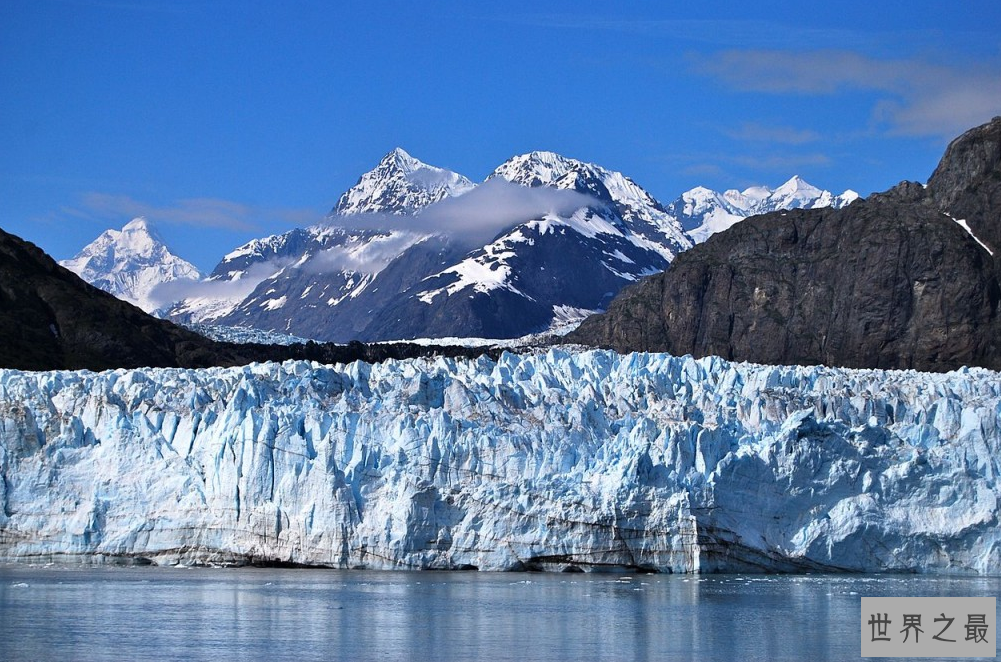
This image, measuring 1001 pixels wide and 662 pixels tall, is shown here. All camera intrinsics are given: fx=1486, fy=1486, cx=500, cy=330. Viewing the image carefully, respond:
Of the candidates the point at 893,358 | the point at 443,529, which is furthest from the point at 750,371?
the point at 893,358

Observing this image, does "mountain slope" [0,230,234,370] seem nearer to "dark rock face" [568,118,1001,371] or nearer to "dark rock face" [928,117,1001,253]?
"dark rock face" [568,118,1001,371]

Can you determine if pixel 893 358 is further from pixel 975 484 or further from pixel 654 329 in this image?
pixel 975 484

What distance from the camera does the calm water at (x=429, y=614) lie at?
35.1m

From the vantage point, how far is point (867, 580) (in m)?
48.7

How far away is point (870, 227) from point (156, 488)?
12176cm

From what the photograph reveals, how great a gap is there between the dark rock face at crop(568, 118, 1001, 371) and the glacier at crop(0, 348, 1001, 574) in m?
95.2

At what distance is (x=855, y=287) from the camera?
155m

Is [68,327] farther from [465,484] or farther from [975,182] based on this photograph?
[975,182]

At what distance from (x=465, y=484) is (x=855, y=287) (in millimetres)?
114110

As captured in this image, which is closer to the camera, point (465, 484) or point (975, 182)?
point (465, 484)

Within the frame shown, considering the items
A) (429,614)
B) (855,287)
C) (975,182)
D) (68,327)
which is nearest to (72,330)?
(68,327)

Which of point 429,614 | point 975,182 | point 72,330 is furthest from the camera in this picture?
point 975,182

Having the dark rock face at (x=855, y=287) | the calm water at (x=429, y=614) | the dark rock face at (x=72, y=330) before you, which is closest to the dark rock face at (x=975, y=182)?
the dark rock face at (x=855, y=287)

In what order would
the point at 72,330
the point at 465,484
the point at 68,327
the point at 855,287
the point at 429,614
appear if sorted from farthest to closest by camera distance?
the point at 855,287
the point at 68,327
the point at 72,330
the point at 465,484
the point at 429,614
